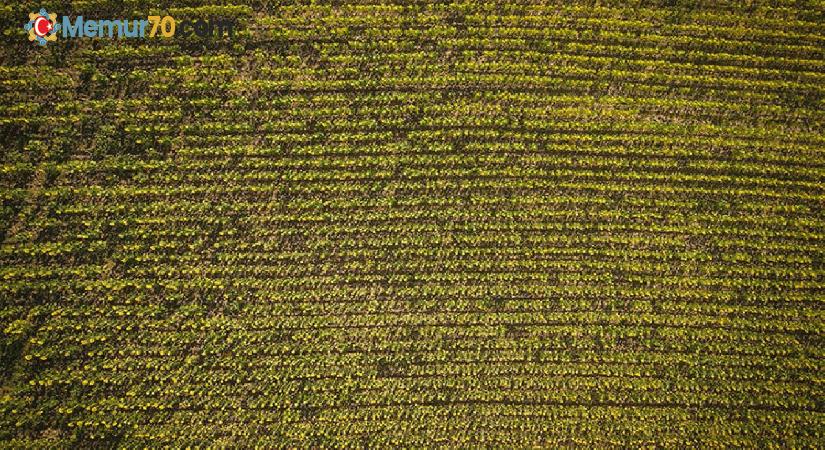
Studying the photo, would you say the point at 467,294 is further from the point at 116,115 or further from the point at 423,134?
the point at 116,115

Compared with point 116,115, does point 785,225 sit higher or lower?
lower

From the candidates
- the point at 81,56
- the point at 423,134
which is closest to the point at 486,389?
the point at 423,134

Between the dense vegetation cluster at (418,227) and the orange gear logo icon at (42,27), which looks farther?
the orange gear logo icon at (42,27)

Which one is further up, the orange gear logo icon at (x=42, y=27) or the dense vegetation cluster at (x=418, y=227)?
the orange gear logo icon at (x=42, y=27)

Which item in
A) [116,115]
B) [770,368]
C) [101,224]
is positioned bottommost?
[770,368]

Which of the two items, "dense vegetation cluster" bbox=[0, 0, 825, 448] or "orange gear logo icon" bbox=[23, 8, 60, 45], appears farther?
"orange gear logo icon" bbox=[23, 8, 60, 45]
